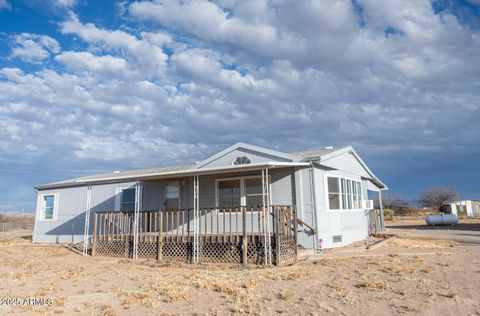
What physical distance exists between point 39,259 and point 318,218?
949 cm

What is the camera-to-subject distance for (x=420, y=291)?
6492 millimetres

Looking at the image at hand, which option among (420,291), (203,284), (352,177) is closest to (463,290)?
(420,291)

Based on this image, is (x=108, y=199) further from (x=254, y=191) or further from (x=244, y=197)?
(x=254, y=191)

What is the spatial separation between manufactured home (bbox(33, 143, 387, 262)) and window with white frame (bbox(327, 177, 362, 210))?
0.04 metres

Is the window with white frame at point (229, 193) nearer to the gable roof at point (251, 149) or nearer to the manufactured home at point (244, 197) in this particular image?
the manufactured home at point (244, 197)

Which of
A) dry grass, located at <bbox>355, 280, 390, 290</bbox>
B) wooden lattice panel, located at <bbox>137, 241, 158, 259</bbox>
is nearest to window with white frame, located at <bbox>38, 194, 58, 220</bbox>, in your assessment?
wooden lattice panel, located at <bbox>137, 241, 158, 259</bbox>

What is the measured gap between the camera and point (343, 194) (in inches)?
572

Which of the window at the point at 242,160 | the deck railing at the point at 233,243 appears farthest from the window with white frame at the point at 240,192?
the window at the point at 242,160

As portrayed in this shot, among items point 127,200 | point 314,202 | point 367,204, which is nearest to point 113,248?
point 127,200

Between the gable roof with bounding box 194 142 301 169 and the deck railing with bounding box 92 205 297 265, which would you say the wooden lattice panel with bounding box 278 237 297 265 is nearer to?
the deck railing with bounding box 92 205 297 265

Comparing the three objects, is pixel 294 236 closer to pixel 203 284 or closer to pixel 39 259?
pixel 203 284

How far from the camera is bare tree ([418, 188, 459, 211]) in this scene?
6362 cm

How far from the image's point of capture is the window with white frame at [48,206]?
19047 millimetres

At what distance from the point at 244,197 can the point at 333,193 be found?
3378 mm
